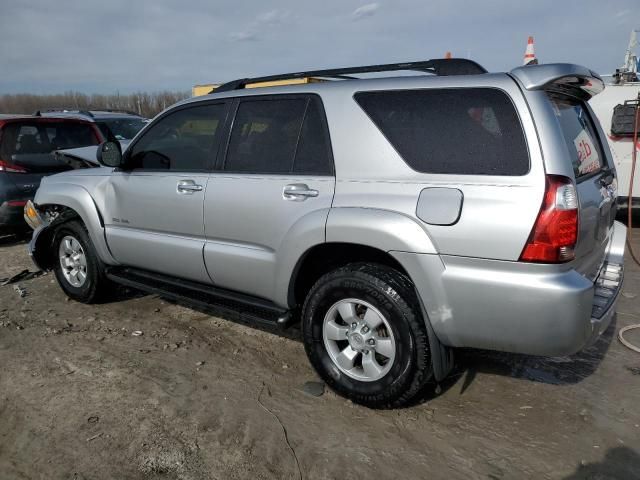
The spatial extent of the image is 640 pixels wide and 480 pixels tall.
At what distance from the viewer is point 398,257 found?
2705 mm

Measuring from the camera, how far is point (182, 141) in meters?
3.96

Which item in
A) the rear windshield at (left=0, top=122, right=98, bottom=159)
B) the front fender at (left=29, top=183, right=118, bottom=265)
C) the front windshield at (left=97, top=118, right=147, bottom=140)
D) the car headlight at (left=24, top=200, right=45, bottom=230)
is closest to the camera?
the front fender at (left=29, top=183, right=118, bottom=265)

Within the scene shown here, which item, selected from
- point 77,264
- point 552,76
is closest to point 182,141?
point 77,264

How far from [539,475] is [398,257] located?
125 cm

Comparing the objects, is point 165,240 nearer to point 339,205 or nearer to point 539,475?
point 339,205

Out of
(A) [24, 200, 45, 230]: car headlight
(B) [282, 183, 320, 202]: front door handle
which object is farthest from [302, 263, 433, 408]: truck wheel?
(A) [24, 200, 45, 230]: car headlight

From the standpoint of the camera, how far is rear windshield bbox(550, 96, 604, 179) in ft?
8.82

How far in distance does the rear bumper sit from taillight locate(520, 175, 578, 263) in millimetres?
54

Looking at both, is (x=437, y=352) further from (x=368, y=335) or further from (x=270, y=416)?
(x=270, y=416)

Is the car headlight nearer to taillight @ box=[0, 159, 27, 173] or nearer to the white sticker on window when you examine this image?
taillight @ box=[0, 159, 27, 173]

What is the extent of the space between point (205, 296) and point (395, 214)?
1.70m

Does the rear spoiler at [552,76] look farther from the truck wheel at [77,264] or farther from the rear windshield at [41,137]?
the rear windshield at [41,137]

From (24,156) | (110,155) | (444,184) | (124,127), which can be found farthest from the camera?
(124,127)

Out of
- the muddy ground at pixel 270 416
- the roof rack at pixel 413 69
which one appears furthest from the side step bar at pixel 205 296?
the roof rack at pixel 413 69
